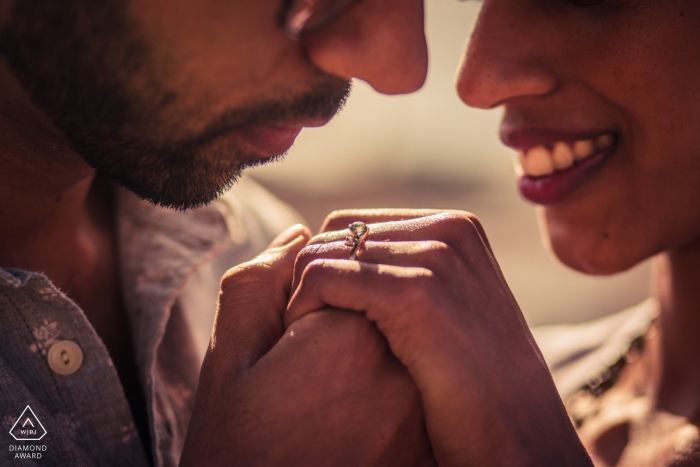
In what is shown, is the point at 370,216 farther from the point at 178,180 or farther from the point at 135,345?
the point at 135,345

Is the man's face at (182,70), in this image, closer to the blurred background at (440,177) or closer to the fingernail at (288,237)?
the fingernail at (288,237)

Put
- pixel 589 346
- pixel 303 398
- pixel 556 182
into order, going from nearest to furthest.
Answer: pixel 303 398 → pixel 556 182 → pixel 589 346

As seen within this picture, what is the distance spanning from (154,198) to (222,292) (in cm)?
29

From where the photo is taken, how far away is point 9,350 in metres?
1.27

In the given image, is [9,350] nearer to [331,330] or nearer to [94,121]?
[94,121]

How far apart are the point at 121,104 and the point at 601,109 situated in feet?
4.01

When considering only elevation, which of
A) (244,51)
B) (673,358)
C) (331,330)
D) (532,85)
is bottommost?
(673,358)

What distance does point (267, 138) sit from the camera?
4.83 feet

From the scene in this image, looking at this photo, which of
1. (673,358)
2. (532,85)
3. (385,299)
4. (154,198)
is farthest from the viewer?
(673,358)

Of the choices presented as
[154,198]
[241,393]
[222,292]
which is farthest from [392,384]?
[154,198]

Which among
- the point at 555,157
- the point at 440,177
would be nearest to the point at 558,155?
the point at 555,157

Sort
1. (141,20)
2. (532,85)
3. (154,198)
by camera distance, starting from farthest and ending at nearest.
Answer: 1. (532,85)
2. (154,198)
3. (141,20)

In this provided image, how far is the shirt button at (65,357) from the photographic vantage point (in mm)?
1311

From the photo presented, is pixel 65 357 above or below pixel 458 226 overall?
below
